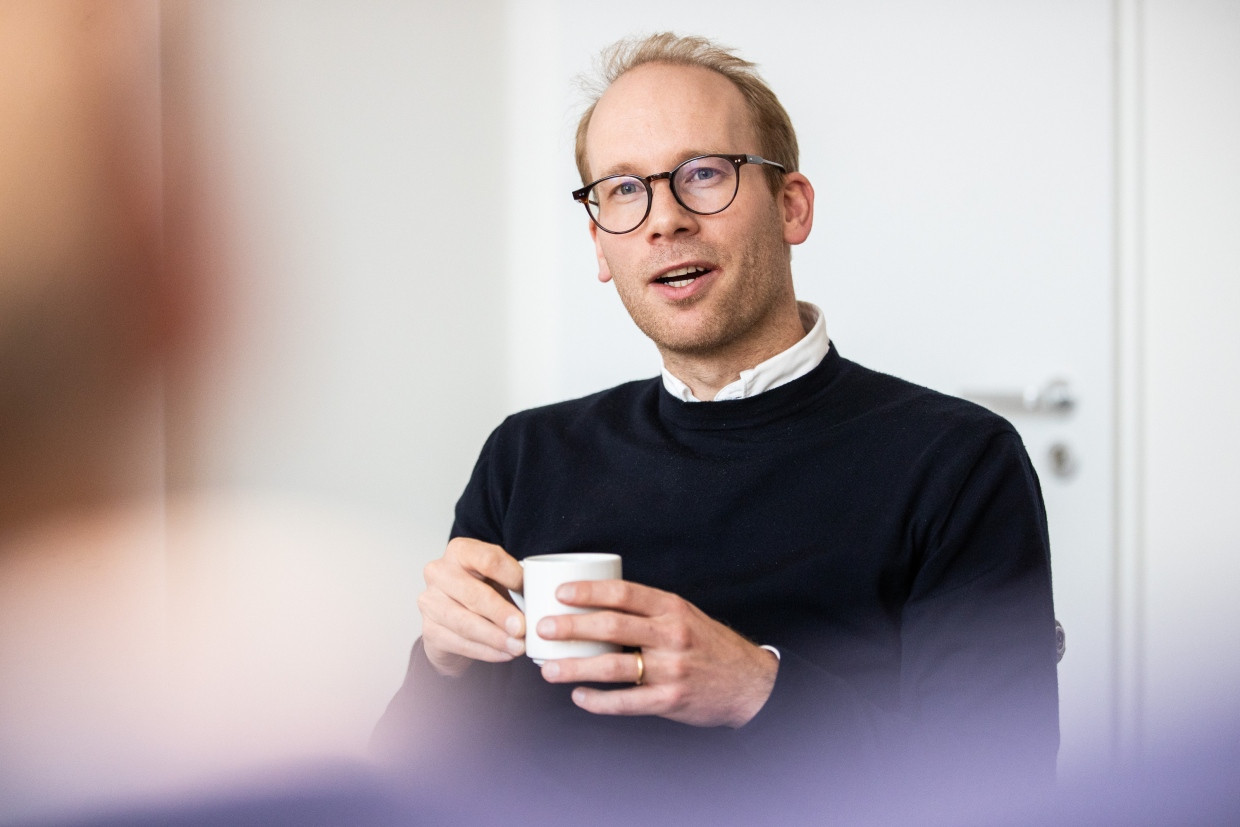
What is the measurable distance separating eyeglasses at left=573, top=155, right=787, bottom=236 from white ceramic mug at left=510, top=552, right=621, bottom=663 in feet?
Result: 1.43

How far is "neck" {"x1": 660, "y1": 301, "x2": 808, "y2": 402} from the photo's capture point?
3.36ft

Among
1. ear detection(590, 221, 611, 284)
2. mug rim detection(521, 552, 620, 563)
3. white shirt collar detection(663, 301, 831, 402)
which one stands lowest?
mug rim detection(521, 552, 620, 563)

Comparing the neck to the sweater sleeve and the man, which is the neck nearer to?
the man

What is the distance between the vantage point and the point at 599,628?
655 millimetres

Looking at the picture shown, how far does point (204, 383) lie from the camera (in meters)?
1.01

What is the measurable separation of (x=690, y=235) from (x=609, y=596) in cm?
46

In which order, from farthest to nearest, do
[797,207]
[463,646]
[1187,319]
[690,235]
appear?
[1187,319] → [797,207] → [690,235] → [463,646]

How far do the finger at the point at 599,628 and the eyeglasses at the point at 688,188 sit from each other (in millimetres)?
471

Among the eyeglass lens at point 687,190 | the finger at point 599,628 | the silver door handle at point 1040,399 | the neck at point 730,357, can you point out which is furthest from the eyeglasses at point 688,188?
the silver door handle at point 1040,399

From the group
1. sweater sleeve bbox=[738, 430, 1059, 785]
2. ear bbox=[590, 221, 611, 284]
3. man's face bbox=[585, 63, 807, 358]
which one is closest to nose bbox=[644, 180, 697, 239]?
man's face bbox=[585, 63, 807, 358]

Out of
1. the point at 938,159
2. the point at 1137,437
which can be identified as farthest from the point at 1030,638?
the point at 938,159

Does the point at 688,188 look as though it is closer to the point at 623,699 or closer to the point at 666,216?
the point at 666,216

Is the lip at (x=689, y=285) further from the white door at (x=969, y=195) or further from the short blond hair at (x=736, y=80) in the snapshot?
the white door at (x=969, y=195)

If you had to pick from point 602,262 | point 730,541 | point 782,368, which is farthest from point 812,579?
point 602,262
